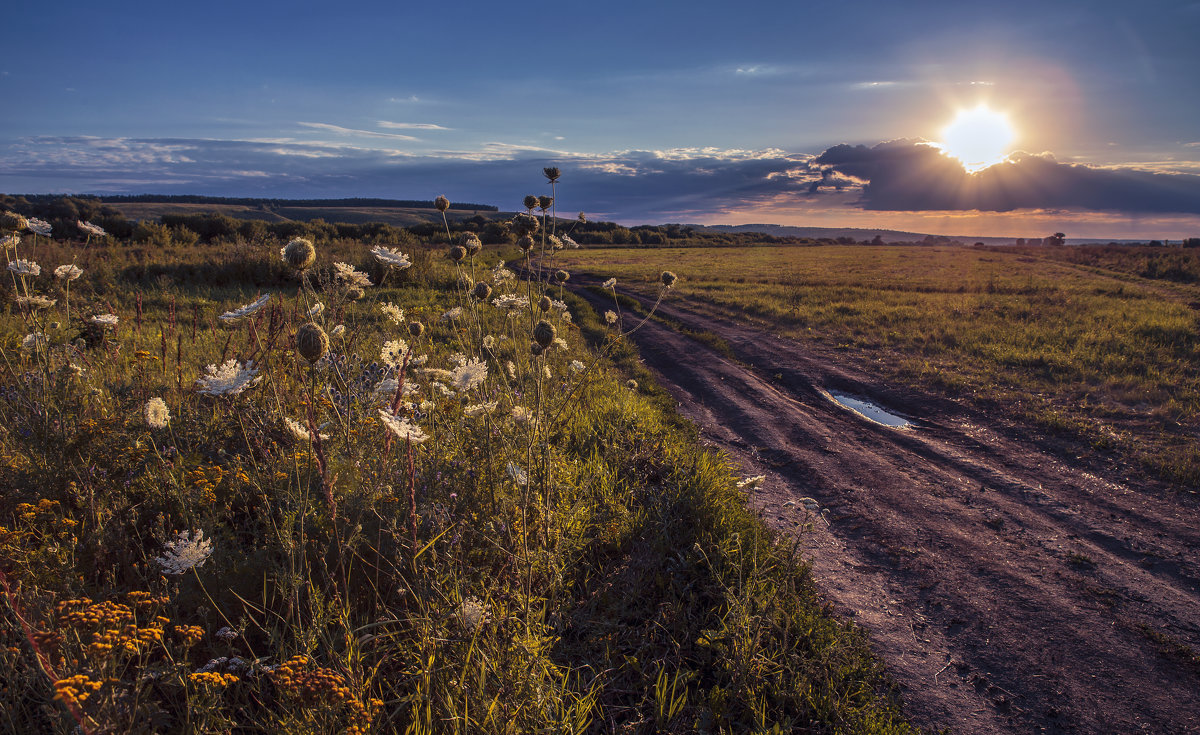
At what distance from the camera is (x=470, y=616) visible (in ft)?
7.04

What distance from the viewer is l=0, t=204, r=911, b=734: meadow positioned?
6.18ft

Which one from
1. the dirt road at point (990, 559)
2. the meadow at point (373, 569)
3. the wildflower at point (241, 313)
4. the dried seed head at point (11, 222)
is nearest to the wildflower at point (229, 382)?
the meadow at point (373, 569)

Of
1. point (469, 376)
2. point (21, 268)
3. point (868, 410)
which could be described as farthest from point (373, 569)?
point (868, 410)

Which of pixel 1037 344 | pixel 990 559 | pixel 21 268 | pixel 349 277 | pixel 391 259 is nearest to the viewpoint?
pixel 391 259

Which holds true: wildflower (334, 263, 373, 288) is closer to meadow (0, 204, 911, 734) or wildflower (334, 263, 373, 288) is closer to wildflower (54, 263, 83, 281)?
meadow (0, 204, 911, 734)

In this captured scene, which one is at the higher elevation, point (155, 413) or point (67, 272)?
point (67, 272)

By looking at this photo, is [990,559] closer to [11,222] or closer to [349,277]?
[349,277]

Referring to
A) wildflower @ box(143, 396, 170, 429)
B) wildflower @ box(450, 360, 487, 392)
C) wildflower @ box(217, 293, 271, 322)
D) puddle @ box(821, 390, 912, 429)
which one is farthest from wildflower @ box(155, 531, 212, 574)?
puddle @ box(821, 390, 912, 429)

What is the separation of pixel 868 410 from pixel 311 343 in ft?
27.0

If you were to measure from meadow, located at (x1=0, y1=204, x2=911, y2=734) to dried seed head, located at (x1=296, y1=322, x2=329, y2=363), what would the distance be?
0.06 ft

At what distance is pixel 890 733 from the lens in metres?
2.66

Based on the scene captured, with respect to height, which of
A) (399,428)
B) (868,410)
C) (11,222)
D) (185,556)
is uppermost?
(11,222)

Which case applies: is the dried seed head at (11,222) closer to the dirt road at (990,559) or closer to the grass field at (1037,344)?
the dirt road at (990,559)

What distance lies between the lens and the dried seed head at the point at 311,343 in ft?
5.53
